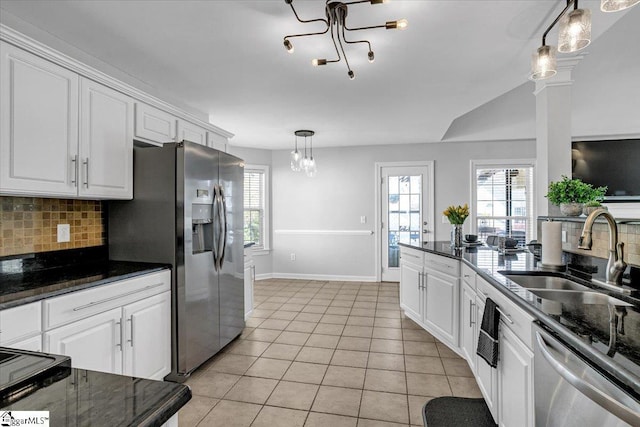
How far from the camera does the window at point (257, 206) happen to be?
20.4 ft

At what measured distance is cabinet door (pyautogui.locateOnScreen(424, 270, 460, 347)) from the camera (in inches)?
113

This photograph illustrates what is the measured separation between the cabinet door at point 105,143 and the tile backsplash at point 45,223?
34cm

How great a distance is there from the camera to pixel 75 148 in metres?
2.13

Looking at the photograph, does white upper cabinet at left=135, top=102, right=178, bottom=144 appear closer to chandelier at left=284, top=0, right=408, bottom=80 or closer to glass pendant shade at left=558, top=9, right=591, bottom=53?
chandelier at left=284, top=0, right=408, bottom=80

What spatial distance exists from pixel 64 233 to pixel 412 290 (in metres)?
3.19

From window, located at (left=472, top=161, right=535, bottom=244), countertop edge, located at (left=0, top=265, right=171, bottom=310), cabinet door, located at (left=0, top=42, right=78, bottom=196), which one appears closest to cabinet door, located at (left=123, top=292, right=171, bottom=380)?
countertop edge, located at (left=0, top=265, right=171, bottom=310)

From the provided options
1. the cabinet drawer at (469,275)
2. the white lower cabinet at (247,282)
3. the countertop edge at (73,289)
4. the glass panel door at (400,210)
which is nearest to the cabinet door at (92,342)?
the countertop edge at (73,289)

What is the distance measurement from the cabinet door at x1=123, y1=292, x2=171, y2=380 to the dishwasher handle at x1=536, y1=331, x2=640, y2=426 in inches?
87.3

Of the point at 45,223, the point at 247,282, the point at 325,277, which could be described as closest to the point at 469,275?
the point at 247,282

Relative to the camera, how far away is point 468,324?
2.61 meters

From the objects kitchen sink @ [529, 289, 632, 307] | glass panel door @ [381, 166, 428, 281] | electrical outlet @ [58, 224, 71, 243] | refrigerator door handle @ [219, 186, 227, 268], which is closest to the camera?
kitchen sink @ [529, 289, 632, 307]

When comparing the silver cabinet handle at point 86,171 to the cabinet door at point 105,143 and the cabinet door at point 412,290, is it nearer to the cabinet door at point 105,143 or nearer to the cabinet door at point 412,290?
the cabinet door at point 105,143

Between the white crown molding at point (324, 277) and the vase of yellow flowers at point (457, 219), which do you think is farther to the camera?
the white crown molding at point (324, 277)

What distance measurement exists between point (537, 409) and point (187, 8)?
2618 millimetres
